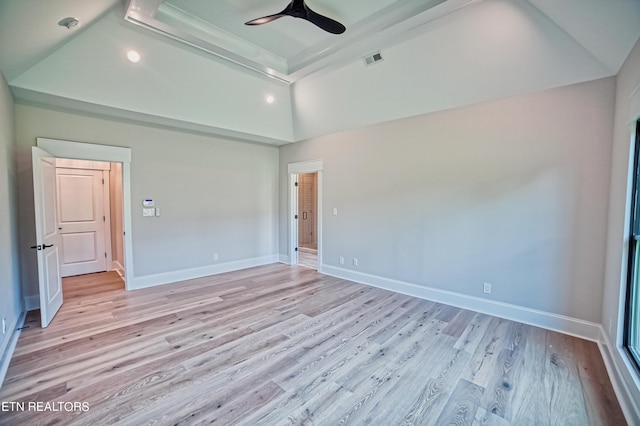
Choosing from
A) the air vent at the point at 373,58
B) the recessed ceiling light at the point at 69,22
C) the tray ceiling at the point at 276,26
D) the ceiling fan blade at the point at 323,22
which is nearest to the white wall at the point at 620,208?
the tray ceiling at the point at 276,26

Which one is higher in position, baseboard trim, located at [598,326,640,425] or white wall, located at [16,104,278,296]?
white wall, located at [16,104,278,296]

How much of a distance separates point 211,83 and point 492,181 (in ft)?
13.7

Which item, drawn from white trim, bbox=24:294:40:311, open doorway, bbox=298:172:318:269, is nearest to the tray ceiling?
white trim, bbox=24:294:40:311

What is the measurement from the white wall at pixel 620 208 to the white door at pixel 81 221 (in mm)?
7683

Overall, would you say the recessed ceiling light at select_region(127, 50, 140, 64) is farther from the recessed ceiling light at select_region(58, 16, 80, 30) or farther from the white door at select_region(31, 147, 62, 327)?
the white door at select_region(31, 147, 62, 327)

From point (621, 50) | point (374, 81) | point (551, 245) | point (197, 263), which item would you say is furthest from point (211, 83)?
point (551, 245)

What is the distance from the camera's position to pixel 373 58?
3719 millimetres

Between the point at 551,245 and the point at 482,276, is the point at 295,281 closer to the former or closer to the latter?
the point at 482,276

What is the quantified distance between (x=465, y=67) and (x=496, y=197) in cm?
A: 162

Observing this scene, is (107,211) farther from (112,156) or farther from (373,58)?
(373,58)

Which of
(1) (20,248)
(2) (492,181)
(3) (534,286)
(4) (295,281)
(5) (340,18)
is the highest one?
(5) (340,18)

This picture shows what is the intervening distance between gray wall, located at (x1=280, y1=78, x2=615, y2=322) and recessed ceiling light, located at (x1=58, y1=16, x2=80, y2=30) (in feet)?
12.4

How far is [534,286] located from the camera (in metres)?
3.25

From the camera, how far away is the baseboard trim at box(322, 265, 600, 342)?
299cm
